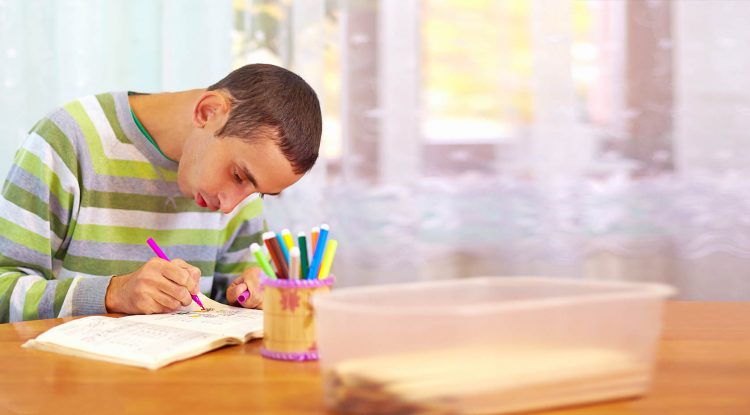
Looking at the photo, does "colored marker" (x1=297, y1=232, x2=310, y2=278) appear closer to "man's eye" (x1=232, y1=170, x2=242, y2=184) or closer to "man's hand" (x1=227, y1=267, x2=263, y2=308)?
"man's hand" (x1=227, y1=267, x2=263, y2=308)

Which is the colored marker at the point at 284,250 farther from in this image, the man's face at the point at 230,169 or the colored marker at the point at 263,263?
the man's face at the point at 230,169

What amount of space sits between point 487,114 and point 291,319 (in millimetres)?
1116

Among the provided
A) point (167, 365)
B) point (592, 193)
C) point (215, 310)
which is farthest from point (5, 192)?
point (592, 193)

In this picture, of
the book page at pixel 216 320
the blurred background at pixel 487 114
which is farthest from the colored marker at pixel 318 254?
the blurred background at pixel 487 114

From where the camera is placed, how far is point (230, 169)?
4.09ft

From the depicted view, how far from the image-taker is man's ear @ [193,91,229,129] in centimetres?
128

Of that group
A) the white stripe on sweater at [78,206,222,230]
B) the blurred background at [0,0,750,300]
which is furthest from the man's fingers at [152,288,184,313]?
the blurred background at [0,0,750,300]

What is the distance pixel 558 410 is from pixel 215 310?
0.57 meters

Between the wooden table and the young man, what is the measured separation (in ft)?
0.93

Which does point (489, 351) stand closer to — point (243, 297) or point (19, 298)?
point (243, 297)

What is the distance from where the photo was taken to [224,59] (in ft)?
6.08

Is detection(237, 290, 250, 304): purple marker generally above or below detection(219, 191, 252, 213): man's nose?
below

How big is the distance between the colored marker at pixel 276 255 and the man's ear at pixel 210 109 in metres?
0.47

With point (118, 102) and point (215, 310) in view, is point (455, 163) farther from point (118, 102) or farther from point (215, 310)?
point (215, 310)
